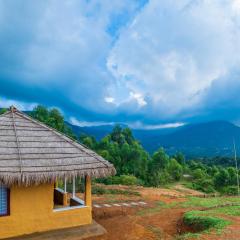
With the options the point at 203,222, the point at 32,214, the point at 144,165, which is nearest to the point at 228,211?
the point at 203,222

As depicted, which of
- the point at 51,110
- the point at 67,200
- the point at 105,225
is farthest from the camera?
the point at 51,110

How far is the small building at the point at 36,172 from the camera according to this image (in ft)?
30.1

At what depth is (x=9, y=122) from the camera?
420 inches

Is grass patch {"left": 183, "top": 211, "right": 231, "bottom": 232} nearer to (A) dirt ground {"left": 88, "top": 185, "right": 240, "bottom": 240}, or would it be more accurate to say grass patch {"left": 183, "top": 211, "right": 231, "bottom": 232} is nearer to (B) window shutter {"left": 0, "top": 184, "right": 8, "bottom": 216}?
(A) dirt ground {"left": 88, "top": 185, "right": 240, "bottom": 240}

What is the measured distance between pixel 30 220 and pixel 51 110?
29.6 metres

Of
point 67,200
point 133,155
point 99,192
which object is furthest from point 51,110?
point 67,200

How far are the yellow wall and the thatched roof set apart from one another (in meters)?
0.66

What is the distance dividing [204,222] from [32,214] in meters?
5.58

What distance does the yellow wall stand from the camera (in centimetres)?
930

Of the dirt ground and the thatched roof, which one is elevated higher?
the thatched roof


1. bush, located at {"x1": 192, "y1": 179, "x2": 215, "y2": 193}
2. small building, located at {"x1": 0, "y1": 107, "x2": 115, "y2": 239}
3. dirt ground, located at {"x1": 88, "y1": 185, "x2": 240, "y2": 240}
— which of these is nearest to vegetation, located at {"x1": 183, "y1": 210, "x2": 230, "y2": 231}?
dirt ground, located at {"x1": 88, "y1": 185, "x2": 240, "y2": 240}

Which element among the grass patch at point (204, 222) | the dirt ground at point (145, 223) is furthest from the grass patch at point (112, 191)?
the grass patch at point (204, 222)

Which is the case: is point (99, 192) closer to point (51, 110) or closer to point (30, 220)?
point (30, 220)

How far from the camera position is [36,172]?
9117mm
